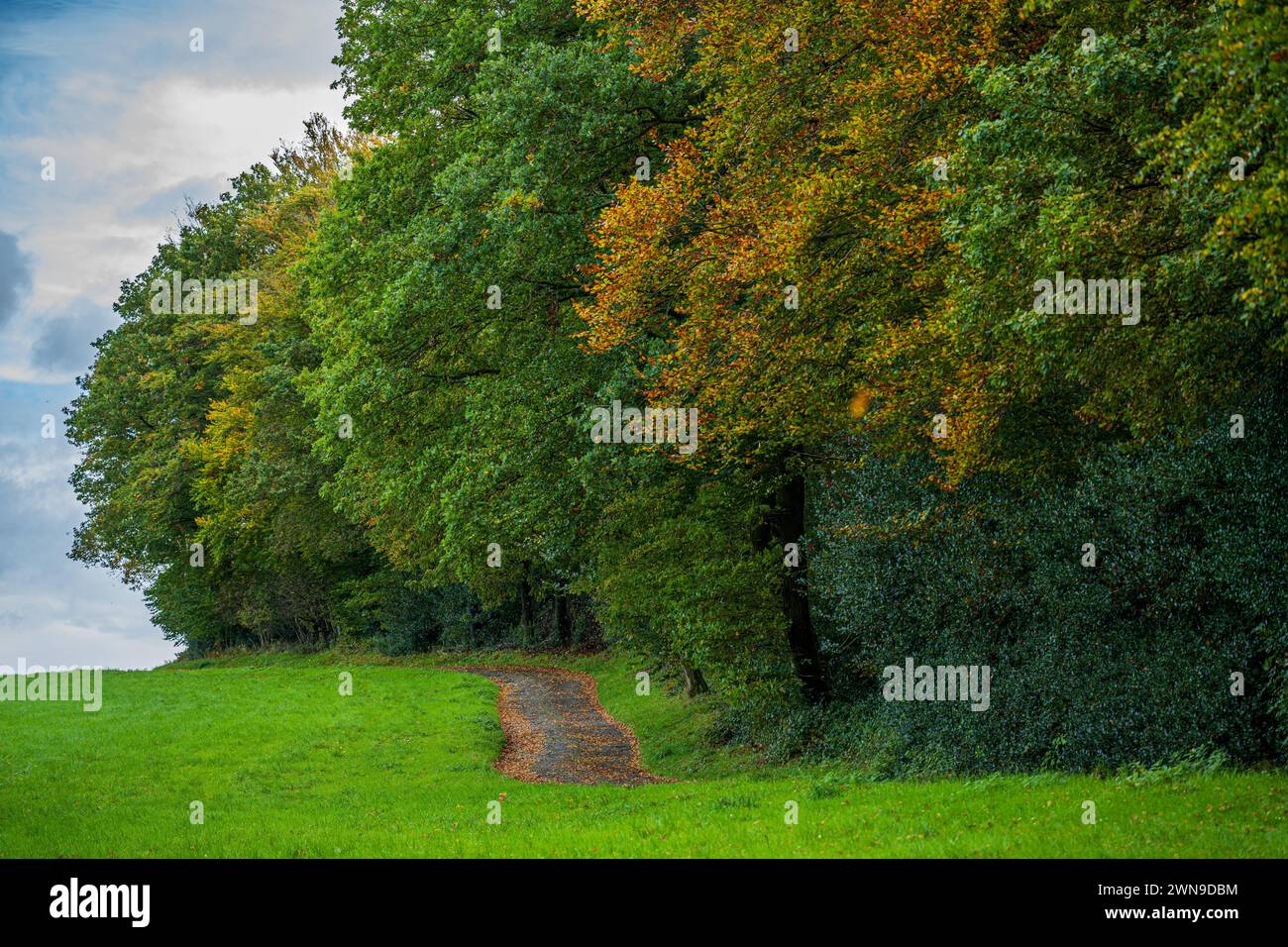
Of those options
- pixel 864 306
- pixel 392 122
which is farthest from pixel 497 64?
pixel 864 306

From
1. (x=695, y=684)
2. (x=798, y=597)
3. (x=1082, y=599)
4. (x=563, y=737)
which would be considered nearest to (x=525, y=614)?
(x=695, y=684)

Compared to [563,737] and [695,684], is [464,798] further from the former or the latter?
[695,684]

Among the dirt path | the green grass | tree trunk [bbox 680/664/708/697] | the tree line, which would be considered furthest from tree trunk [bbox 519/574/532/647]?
tree trunk [bbox 680/664/708/697]

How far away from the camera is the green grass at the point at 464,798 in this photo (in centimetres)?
1095

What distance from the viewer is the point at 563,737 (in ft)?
89.0

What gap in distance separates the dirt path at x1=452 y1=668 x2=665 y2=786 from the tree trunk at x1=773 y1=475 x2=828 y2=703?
3.74 metres

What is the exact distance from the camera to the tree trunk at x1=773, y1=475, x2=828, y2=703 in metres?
21.1

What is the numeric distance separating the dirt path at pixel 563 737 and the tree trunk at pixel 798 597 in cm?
374

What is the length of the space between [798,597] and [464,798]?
→ 7.52m

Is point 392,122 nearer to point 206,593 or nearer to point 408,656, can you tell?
point 408,656

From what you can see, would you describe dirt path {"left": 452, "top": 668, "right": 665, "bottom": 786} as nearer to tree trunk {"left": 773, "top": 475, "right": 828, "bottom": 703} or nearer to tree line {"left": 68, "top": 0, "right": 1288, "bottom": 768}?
tree line {"left": 68, "top": 0, "right": 1288, "bottom": 768}

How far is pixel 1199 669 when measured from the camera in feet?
43.8

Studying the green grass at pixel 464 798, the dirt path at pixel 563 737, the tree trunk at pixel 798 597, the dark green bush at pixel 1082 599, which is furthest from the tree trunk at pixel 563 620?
the dark green bush at pixel 1082 599

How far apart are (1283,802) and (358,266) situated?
76.8 ft
